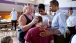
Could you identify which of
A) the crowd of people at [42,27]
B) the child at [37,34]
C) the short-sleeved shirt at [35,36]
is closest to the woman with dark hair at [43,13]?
the crowd of people at [42,27]

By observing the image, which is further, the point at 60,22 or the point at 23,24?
the point at 23,24

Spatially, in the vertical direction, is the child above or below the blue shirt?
below

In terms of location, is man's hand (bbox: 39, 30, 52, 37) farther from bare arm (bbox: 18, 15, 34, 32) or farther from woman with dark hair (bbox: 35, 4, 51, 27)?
woman with dark hair (bbox: 35, 4, 51, 27)

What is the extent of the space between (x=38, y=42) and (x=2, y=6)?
10.8 meters

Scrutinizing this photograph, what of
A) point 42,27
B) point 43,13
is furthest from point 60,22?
point 43,13

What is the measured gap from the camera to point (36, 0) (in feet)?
47.9

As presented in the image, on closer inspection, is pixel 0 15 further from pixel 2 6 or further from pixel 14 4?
pixel 14 4

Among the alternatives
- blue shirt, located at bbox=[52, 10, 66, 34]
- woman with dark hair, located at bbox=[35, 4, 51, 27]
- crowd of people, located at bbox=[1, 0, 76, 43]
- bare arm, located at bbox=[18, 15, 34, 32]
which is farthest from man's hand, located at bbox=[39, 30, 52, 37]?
woman with dark hair, located at bbox=[35, 4, 51, 27]

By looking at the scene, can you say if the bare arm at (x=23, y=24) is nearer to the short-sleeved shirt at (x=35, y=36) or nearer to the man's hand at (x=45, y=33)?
the short-sleeved shirt at (x=35, y=36)

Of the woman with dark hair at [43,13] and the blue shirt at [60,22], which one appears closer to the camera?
the blue shirt at [60,22]

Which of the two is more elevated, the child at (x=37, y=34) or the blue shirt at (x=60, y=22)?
the blue shirt at (x=60, y=22)

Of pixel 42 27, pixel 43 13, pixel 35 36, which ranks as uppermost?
pixel 43 13

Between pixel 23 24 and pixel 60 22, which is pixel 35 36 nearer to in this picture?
pixel 23 24

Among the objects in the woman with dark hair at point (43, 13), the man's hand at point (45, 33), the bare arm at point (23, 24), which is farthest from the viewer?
the woman with dark hair at point (43, 13)
